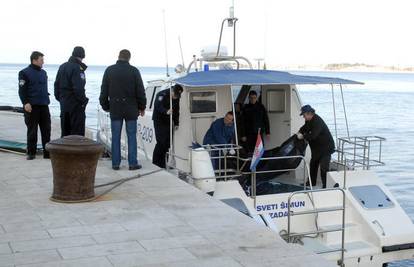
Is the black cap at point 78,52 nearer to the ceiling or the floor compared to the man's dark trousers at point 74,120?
nearer to the ceiling

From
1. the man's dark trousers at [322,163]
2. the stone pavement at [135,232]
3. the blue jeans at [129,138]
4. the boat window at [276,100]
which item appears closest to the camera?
the stone pavement at [135,232]

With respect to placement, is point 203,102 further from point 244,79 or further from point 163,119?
point 244,79

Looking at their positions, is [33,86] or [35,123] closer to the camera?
[33,86]

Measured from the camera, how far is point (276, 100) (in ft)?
33.9

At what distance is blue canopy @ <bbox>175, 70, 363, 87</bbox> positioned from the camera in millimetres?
8336

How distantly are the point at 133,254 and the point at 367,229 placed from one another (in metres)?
4.28

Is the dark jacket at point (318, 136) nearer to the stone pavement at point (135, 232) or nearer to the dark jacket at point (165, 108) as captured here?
the dark jacket at point (165, 108)

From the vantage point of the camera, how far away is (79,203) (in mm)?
6707

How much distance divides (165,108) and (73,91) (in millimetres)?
1533

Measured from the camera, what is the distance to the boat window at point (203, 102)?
31.8 feet

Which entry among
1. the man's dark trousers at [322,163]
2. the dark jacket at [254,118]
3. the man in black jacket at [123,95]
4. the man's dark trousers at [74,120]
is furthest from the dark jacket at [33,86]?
the man's dark trousers at [322,163]

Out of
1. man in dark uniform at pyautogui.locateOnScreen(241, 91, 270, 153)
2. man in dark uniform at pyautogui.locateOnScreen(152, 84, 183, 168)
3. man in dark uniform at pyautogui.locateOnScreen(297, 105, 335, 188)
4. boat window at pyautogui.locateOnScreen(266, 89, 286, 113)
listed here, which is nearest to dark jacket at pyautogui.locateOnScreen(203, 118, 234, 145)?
man in dark uniform at pyautogui.locateOnScreen(152, 84, 183, 168)

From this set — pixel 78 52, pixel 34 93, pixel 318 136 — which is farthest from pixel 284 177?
pixel 34 93

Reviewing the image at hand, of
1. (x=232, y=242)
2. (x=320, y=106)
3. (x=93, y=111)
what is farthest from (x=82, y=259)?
(x=320, y=106)
